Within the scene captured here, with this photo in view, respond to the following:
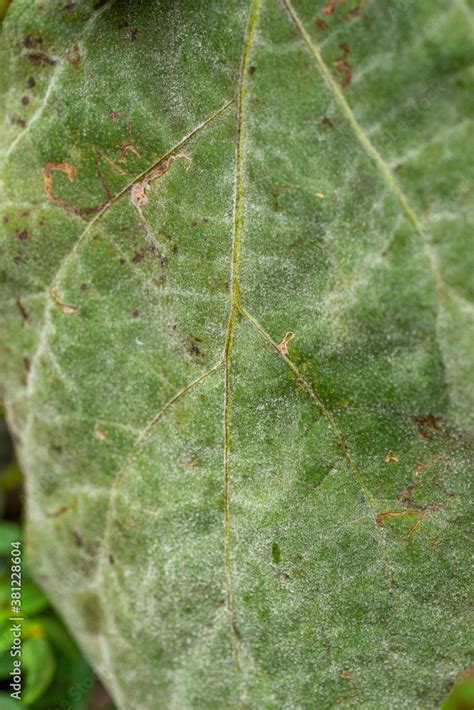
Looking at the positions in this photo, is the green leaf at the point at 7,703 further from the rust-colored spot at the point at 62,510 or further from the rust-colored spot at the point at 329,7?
the rust-colored spot at the point at 329,7

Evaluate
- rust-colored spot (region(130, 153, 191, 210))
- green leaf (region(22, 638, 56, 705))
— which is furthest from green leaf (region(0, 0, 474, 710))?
green leaf (region(22, 638, 56, 705))

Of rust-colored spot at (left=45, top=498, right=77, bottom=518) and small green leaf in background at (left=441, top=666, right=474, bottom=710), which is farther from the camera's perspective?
small green leaf in background at (left=441, top=666, right=474, bottom=710)

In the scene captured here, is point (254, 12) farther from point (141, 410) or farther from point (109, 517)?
point (109, 517)

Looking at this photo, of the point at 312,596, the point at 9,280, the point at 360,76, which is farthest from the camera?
the point at 9,280

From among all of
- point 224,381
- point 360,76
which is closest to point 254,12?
point 360,76

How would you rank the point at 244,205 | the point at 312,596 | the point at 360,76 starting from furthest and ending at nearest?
the point at 312,596
the point at 244,205
the point at 360,76

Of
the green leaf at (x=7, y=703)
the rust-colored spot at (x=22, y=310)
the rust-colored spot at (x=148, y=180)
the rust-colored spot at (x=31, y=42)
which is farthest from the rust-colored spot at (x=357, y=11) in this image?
the green leaf at (x=7, y=703)

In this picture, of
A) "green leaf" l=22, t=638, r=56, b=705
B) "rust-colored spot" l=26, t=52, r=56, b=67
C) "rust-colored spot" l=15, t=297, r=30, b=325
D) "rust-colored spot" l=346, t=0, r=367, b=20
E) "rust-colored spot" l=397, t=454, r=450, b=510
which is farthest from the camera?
"green leaf" l=22, t=638, r=56, b=705

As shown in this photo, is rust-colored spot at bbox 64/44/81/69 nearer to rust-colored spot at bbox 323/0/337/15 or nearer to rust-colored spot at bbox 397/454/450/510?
rust-colored spot at bbox 323/0/337/15
